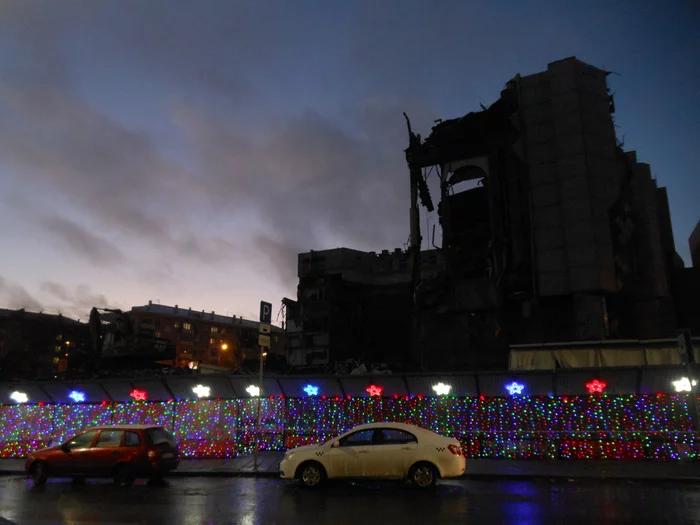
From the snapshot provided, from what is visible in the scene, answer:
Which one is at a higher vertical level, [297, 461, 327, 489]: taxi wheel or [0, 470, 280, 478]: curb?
[297, 461, 327, 489]: taxi wheel

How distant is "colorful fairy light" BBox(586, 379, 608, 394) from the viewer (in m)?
16.6

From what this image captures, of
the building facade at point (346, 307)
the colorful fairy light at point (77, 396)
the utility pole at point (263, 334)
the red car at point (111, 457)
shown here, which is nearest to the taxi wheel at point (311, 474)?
the red car at point (111, 457)

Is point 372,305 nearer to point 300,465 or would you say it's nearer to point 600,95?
point 600,95

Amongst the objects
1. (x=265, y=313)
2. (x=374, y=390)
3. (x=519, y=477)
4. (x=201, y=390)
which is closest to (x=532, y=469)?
(x=519, y=477)

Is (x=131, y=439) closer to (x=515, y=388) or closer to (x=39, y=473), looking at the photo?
(x=39, y=473)

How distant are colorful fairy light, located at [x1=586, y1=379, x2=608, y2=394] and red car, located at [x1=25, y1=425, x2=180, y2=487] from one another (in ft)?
42.6

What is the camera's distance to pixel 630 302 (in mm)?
34688

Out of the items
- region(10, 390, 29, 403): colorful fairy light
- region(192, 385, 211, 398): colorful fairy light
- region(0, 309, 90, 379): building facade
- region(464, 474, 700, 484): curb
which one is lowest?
region(464, 474, 700, 484): curb

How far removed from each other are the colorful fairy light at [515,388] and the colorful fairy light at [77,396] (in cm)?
1611

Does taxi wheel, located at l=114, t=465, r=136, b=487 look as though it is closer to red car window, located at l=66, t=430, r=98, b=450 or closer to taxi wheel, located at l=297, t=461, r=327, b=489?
red car window, located at l=66, t=430, r=98, b=450

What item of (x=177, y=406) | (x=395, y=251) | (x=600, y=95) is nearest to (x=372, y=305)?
(x=395, y=251)

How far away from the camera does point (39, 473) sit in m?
14.2

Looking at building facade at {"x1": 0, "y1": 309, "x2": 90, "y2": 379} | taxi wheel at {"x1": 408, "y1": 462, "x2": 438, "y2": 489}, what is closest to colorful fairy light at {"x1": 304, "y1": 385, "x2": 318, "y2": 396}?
taxi wheel at {"x1": 408, "y1": 462, "x2": 438, "y2": 489}

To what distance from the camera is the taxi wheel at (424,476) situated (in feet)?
37.6
